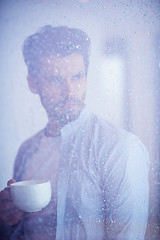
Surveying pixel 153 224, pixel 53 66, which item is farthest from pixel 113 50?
pixel 153 224

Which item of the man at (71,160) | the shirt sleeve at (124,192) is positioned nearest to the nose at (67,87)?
the man at (71,160)

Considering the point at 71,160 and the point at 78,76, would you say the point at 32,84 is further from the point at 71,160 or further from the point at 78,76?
the point at 71,160

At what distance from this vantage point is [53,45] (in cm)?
54

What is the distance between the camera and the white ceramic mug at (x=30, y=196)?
475 mm

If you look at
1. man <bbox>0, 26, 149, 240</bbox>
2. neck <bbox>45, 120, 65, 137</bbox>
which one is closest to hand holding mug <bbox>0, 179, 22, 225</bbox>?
man <bbox>0, 26, 149, 240</bbox>

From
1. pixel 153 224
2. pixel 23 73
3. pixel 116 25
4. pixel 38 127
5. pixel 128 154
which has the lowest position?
pixel 153 224

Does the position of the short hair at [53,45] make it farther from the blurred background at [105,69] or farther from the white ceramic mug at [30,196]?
the white ceramic mug at [30,196]

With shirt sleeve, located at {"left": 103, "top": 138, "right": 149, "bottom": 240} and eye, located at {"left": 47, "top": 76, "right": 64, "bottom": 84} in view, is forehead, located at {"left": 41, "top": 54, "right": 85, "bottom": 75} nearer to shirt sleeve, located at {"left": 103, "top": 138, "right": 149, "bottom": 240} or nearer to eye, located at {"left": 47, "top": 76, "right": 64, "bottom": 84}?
eye, located at {"left": 47, "top": 76, "right": 64, "bottom": 84}

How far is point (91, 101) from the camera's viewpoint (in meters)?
0.57

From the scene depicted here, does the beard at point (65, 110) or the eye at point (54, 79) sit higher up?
the eye at point (54, 79)

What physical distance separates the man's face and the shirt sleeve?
0.57 ft

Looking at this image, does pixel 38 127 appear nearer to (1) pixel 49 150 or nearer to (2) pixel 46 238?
(1) pixel 49 150

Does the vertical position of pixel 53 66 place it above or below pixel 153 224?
above

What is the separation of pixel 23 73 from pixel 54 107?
12cm
